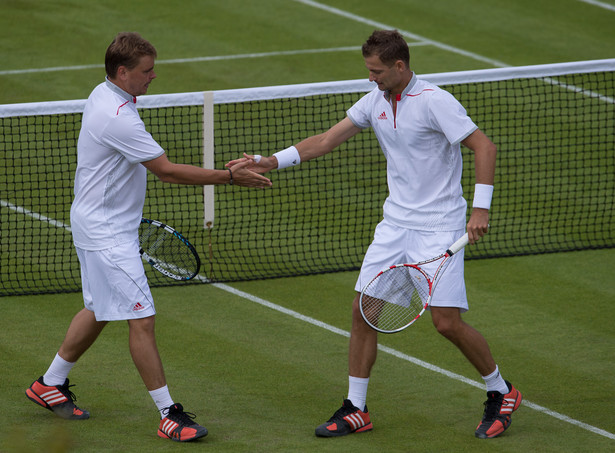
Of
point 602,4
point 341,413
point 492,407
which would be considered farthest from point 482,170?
point 602,4

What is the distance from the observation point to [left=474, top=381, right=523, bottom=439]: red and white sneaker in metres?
6.56

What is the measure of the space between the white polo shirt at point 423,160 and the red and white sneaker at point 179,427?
70.8 inches

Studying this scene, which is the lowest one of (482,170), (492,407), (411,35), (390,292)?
(492,407)

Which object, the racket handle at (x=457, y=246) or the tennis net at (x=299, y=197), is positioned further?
the tennis net at (x=299, y=197)

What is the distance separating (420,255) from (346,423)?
3.88ft

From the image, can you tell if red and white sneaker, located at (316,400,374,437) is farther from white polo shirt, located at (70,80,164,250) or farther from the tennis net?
the tennis net

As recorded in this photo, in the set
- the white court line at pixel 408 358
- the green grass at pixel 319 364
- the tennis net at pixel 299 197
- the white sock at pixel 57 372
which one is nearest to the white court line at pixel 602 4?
the tennis net at pixel 299 197

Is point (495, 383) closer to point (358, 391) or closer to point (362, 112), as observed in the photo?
point (358, 391)

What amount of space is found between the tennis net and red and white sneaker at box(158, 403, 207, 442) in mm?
3191

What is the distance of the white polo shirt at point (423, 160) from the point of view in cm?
641

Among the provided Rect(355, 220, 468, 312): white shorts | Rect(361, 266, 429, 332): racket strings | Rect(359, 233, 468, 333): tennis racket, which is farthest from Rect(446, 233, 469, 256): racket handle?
Rect(361, 266, 429, 332): racket strings

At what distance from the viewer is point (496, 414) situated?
661 centimetres

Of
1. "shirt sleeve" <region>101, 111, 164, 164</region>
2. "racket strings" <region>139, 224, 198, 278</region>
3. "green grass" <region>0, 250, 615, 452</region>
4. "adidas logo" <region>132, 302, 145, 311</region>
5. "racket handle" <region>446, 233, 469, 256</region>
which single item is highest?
"shirt sleeve" <region>101, 111, 164, 164</region>

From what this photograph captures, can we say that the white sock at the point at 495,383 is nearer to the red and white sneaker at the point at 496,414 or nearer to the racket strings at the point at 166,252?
the red and white sneaker at the point at 496,414
